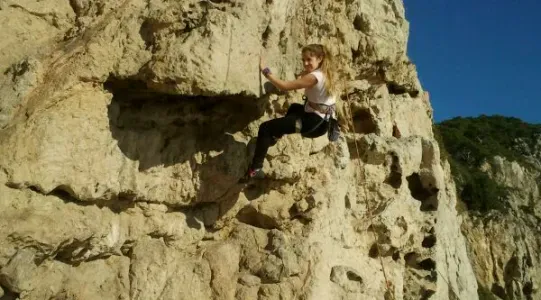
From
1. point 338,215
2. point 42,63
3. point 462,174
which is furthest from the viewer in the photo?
point 462,174

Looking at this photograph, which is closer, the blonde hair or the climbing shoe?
the blonde hair

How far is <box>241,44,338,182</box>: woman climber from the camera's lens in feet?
19.2

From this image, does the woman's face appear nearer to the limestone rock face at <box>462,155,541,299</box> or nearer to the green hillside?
the green hillside

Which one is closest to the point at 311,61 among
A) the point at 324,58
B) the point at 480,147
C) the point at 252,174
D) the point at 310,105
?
the point at 324,58

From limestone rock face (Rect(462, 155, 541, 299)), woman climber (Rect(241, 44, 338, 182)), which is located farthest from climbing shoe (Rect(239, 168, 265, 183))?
limestone rock face (Rect(462, 155, 541, 299))

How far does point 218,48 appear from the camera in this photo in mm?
5539

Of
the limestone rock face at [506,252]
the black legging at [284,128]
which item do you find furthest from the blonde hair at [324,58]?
the limestone rock face at [506,252]

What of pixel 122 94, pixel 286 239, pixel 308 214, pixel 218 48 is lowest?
pixel 286 239

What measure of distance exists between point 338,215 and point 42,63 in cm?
458

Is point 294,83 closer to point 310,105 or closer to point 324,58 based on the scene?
point 310,105

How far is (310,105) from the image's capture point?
6.05 metres

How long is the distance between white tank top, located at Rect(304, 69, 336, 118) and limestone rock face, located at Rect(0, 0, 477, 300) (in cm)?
55

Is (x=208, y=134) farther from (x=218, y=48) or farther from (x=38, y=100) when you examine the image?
(x=38, y=100)

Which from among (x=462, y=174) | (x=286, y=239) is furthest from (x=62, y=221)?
(x=462, y=174)
